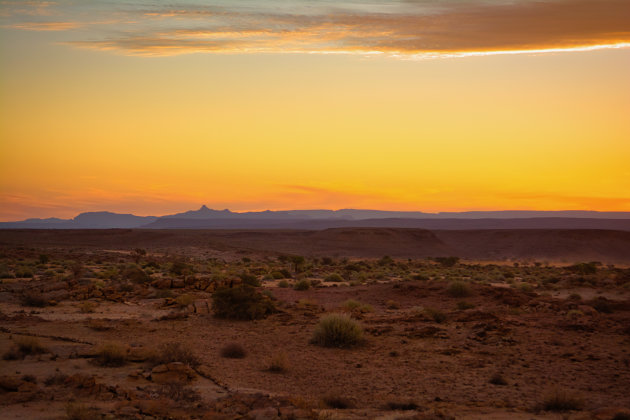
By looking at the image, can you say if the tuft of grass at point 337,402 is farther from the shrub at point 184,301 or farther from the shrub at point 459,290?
the shrub at point 459,290

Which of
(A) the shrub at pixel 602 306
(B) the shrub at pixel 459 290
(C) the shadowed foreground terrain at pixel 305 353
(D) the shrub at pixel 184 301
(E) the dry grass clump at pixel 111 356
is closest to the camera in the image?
(C) the shadowed foreground terrain at pixel 305 353

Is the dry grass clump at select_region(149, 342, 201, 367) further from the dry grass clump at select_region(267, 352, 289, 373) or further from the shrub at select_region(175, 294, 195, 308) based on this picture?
the shrub at select_region(175, 294, 195, 308)

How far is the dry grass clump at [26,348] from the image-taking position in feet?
43.2

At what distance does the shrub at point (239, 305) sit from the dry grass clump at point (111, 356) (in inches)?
324

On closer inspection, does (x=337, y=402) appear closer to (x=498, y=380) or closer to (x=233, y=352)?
(x=498, y=380)

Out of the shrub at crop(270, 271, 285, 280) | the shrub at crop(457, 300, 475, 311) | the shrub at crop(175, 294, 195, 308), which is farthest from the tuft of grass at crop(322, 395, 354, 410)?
the shrub at crop(270, 271, 285, 280)

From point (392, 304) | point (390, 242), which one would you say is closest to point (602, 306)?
point (392, 304)

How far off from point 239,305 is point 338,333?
6.24m

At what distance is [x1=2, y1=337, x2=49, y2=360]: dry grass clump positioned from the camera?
43.2 ft

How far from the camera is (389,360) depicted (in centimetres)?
1454

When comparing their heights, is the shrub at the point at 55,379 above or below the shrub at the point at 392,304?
above

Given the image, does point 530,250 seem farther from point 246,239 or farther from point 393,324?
point 393,324

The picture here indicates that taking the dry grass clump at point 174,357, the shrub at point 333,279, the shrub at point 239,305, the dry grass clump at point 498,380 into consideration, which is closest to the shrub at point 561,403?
the dry grass clump at point 498,380

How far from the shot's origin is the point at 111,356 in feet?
41.9
